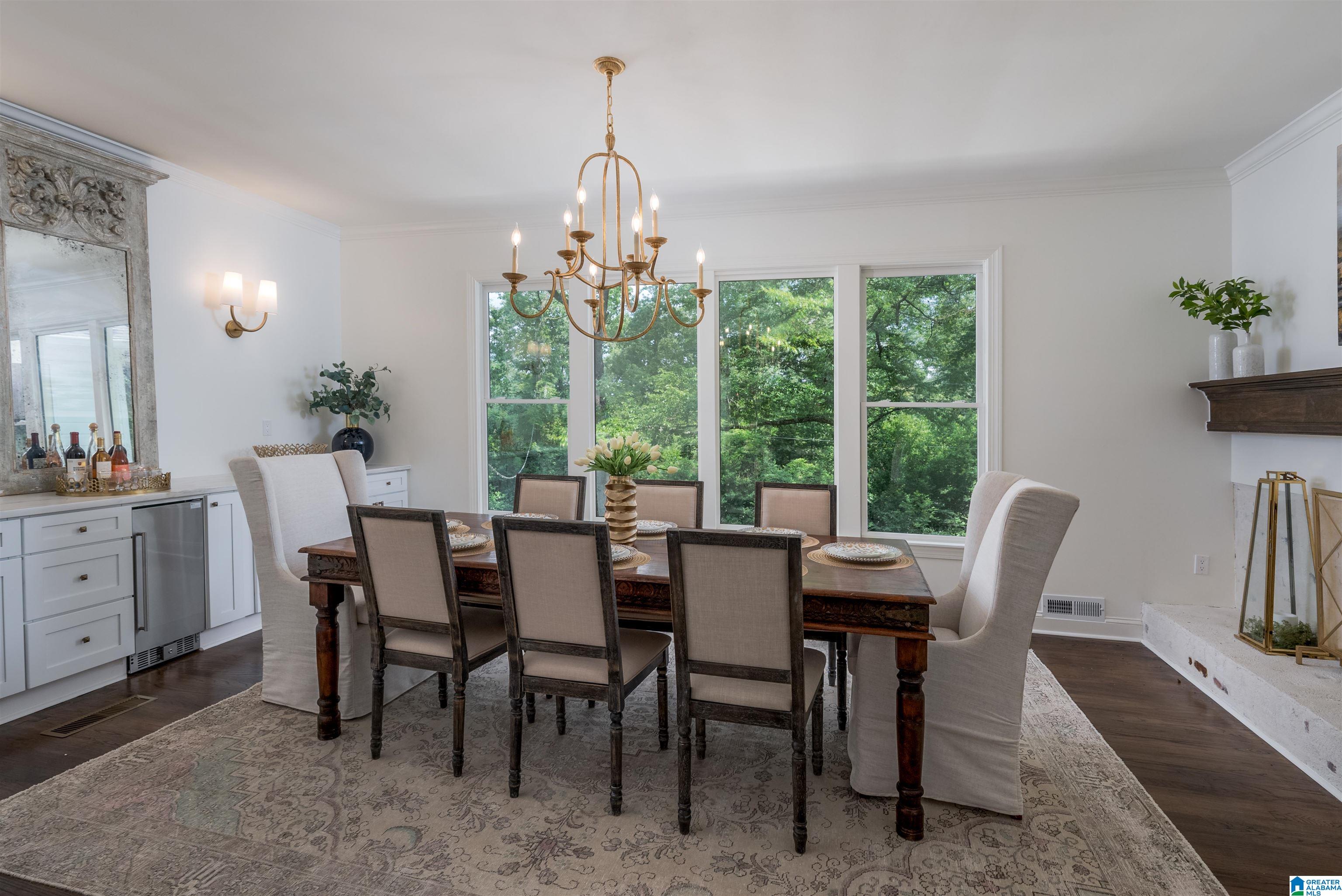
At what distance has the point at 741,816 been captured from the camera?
2164 mm

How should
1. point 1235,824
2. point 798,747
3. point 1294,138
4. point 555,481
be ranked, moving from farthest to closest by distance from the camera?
point 555,481
point 1294,138
point 1235,824
point 798,747

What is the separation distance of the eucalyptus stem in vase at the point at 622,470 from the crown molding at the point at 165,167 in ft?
9.86

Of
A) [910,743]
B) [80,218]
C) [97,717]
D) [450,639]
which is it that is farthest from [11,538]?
[910,743]

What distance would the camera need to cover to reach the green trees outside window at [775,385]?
438 centimetres

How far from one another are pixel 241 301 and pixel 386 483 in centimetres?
143

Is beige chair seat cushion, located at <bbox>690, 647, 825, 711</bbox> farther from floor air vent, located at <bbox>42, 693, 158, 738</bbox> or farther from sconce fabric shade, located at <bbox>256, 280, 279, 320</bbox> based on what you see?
sconce fabric shade, located at <bbox>256, 280, 279, 320</bbox>

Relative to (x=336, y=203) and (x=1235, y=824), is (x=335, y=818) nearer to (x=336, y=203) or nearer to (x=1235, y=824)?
(x=1235, y=824)

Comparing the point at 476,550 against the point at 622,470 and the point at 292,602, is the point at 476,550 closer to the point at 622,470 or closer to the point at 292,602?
the point at 622,470

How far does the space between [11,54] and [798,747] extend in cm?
380

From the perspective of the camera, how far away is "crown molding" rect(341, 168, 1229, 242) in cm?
378

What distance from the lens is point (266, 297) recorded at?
4246 millimetres

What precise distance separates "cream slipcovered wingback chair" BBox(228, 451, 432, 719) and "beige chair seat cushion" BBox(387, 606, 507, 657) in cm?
28

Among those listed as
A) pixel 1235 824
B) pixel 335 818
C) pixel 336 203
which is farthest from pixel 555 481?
pixel 1235 824

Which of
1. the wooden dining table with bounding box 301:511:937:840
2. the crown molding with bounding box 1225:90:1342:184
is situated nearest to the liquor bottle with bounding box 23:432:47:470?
the wooden dining table with bounding box 301:511:937:840
